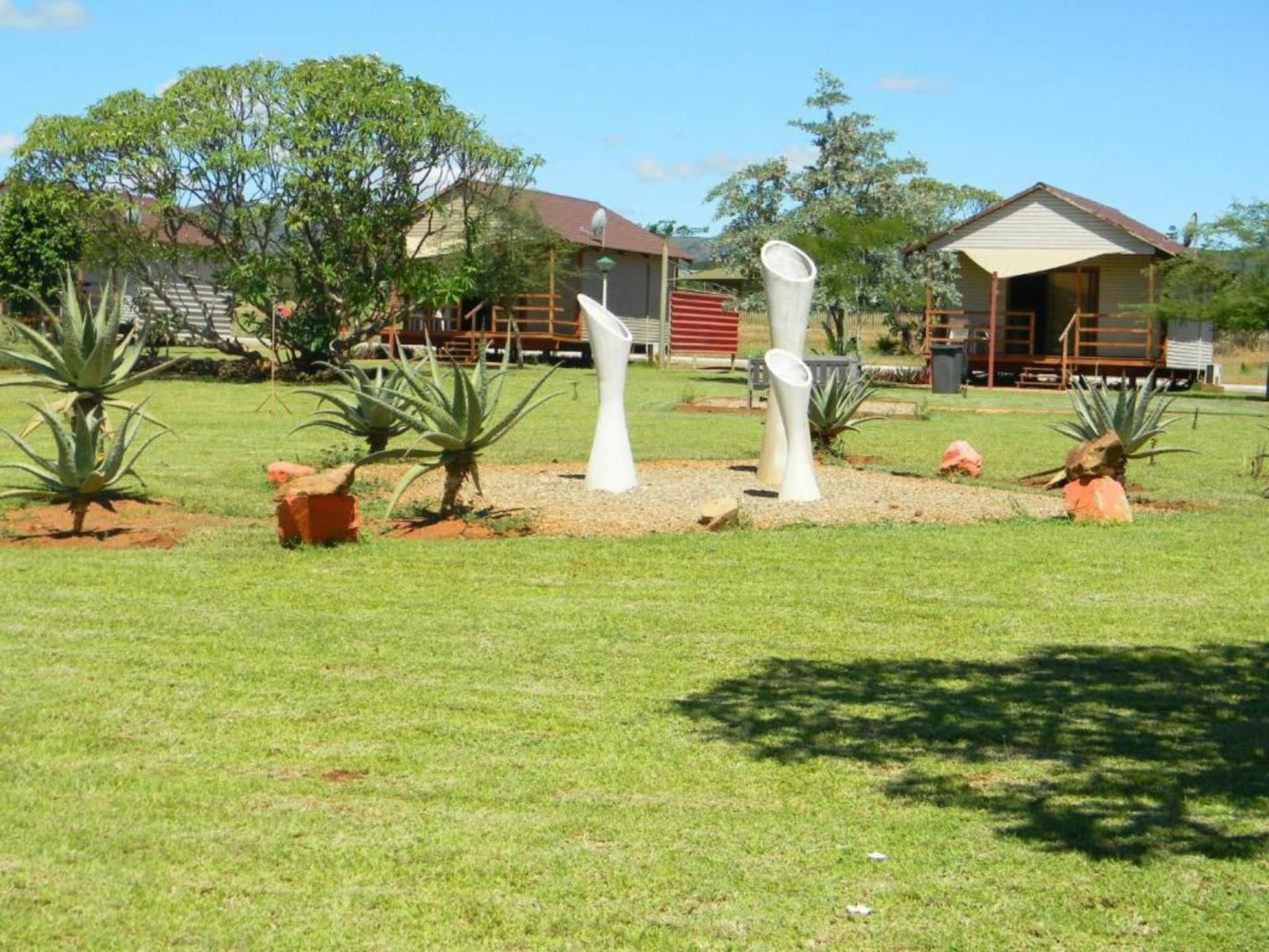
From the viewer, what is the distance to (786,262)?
13695mm

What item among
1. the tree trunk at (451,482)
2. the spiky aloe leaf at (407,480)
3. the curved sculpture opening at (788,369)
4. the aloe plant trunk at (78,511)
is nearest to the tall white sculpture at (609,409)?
the curved sculpture opening at (788,369)

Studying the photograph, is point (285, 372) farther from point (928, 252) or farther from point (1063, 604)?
point (1063, 604)

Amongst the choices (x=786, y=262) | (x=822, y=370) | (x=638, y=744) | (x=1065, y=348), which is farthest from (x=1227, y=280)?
(x=638, y=744)

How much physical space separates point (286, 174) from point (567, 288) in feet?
50.1

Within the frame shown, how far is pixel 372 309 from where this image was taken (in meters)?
32.2

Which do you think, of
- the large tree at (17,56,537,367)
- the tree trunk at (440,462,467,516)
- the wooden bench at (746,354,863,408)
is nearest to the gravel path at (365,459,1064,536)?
the tree trunk at (440,462,467,516)

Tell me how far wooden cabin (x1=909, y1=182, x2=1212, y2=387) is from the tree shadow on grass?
Result: 2970 centimetres

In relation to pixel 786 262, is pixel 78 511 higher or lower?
lower

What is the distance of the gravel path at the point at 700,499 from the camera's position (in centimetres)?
1188

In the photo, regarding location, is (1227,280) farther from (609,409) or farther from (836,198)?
(609,409)

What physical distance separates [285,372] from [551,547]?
23.0m

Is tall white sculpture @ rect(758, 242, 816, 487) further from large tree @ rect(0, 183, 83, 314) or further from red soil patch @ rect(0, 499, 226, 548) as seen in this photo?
large tree @ rect(0, 183, 83, 314)

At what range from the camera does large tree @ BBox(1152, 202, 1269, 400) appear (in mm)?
33156

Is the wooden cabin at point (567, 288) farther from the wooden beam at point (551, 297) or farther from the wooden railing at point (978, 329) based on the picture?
the wooden railing at point (978, 329)
